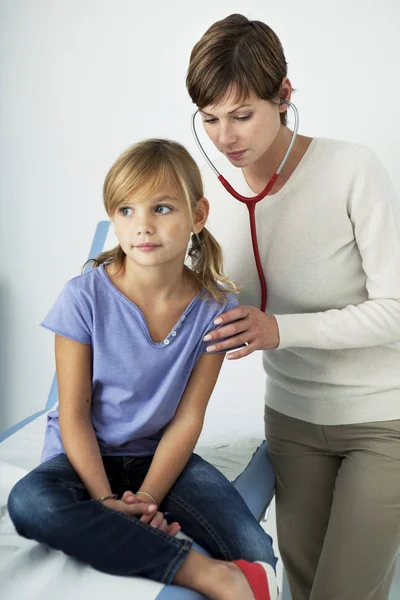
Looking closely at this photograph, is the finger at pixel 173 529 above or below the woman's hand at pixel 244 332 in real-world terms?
below

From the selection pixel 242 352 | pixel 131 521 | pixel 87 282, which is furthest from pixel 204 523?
pixel 87 282

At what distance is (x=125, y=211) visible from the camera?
1501 millimetres

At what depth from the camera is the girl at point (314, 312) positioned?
5.14ft

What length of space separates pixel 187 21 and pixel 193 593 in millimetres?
1903

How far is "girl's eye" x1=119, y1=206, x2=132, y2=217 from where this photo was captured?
1.49 meters

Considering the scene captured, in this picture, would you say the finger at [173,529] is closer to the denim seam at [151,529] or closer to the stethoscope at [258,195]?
the denim seam at [151,529]

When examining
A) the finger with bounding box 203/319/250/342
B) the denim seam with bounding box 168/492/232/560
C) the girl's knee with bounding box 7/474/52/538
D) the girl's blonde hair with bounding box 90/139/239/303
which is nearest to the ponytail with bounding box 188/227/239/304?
the girl's blonde hair with bounding box 90/139/239/303

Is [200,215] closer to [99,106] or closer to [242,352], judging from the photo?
[242,352]

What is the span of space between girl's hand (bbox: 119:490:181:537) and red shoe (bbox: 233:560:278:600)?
0.11m

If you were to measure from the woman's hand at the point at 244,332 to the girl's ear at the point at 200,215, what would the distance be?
Result: 18 cm

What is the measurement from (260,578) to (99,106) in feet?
6.22

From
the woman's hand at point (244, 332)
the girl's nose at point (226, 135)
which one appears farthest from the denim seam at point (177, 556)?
the girl's nose at point (226, 135)

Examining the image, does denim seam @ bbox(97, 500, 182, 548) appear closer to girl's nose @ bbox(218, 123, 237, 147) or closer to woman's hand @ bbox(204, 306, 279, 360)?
woman's hand @ bbox(204, 306, 279, 360)

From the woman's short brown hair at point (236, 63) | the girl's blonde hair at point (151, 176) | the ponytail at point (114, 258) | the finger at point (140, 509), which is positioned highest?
the woman's short brown hair at point (236, 63)
